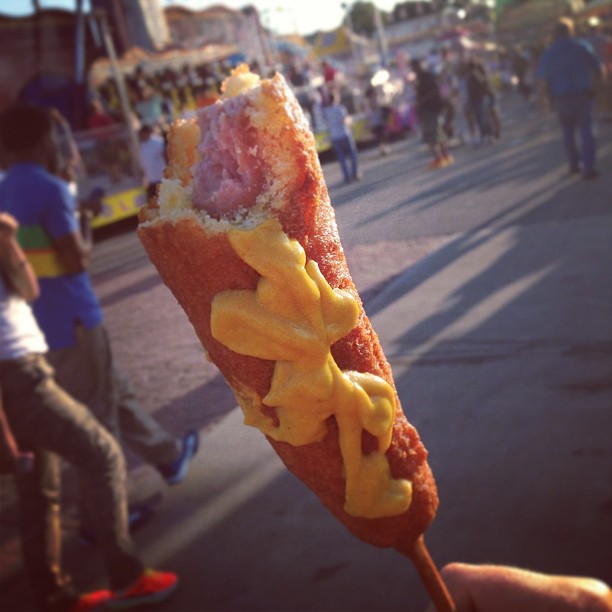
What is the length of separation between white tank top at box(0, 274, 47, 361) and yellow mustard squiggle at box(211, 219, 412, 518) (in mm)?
1931

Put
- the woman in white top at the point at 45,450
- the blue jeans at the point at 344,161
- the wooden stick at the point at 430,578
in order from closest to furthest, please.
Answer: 1. the wooden stick at the point at 430,578
2. the blue jeans at the point at 344,161
3. the woman in white top at the point at 45,450

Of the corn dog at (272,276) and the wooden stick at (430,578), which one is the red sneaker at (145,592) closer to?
the wooden stick at (430,578)

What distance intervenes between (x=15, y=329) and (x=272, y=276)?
2.13 meters

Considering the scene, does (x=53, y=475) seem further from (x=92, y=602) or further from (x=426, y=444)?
(x=426, y=444)

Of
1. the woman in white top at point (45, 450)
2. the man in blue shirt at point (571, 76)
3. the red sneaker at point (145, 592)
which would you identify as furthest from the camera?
the man in blue shirt at point (571, 76)

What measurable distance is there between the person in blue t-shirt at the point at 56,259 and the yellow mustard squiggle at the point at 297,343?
2123mm

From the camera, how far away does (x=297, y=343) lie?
2.93ft

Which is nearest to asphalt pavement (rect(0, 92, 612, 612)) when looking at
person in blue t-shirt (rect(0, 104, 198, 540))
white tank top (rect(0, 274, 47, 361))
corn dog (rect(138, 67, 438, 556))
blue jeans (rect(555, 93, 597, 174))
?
corn dog (rect(138, 67, 438, 556))

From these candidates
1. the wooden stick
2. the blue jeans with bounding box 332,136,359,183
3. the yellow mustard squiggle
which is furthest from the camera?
the blue jeans with bounding box 332,136,359,183

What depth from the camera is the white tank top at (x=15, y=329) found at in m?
2.60

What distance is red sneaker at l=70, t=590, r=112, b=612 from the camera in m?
2.84

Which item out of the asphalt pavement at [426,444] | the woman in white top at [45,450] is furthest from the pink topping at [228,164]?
the woman in white top at [45,450]

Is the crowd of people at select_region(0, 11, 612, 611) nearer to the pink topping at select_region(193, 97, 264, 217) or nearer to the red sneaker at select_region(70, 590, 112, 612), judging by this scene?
the red sneaker at select_region(70, 590, 112, 612)

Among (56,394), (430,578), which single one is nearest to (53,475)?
(56,394)
